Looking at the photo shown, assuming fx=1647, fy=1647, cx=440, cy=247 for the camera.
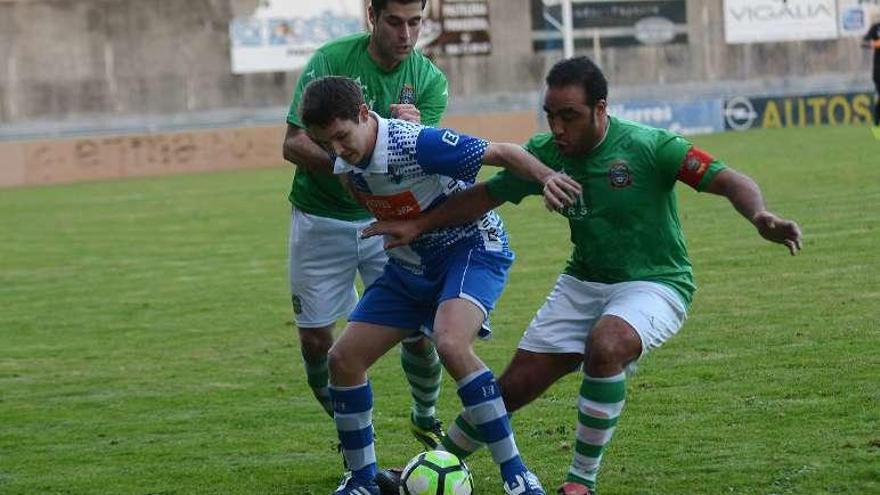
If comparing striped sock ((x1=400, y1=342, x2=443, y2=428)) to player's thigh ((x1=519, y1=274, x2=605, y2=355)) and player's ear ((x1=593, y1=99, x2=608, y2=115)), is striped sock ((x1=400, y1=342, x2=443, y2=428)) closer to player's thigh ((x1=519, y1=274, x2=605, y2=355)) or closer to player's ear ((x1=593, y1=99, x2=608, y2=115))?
player's thigh ((x1=519, y1=274, x2=605, y2=355))

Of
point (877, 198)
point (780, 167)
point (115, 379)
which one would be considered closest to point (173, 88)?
point (780, 167)

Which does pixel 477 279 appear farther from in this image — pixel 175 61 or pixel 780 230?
pixel 175 61

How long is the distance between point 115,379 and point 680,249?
5213 millimetres

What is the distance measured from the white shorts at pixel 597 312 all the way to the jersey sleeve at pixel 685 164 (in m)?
0.47

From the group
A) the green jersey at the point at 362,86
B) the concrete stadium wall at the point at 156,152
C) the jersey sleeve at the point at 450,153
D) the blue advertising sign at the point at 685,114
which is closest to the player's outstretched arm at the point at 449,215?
the jersey sleeve at the point at 450,153

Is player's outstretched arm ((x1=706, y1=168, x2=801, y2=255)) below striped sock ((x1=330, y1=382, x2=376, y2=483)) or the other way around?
the other way around

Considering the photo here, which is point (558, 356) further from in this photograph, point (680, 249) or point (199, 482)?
point (199, 482)

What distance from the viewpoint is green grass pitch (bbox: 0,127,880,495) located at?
7527 mm

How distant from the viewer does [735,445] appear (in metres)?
7.54

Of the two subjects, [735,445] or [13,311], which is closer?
[735,445]

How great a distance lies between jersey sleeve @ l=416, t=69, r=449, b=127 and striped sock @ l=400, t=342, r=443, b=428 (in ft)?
3.69

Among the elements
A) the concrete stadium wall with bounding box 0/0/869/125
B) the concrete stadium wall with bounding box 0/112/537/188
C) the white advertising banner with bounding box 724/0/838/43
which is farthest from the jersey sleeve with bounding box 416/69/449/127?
the white advertising banner with bounding box 724/0/838/43

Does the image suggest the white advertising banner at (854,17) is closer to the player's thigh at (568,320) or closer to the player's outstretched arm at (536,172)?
the player's thigh at (568,320)

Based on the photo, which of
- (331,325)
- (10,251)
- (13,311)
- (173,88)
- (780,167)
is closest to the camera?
(331,325)
